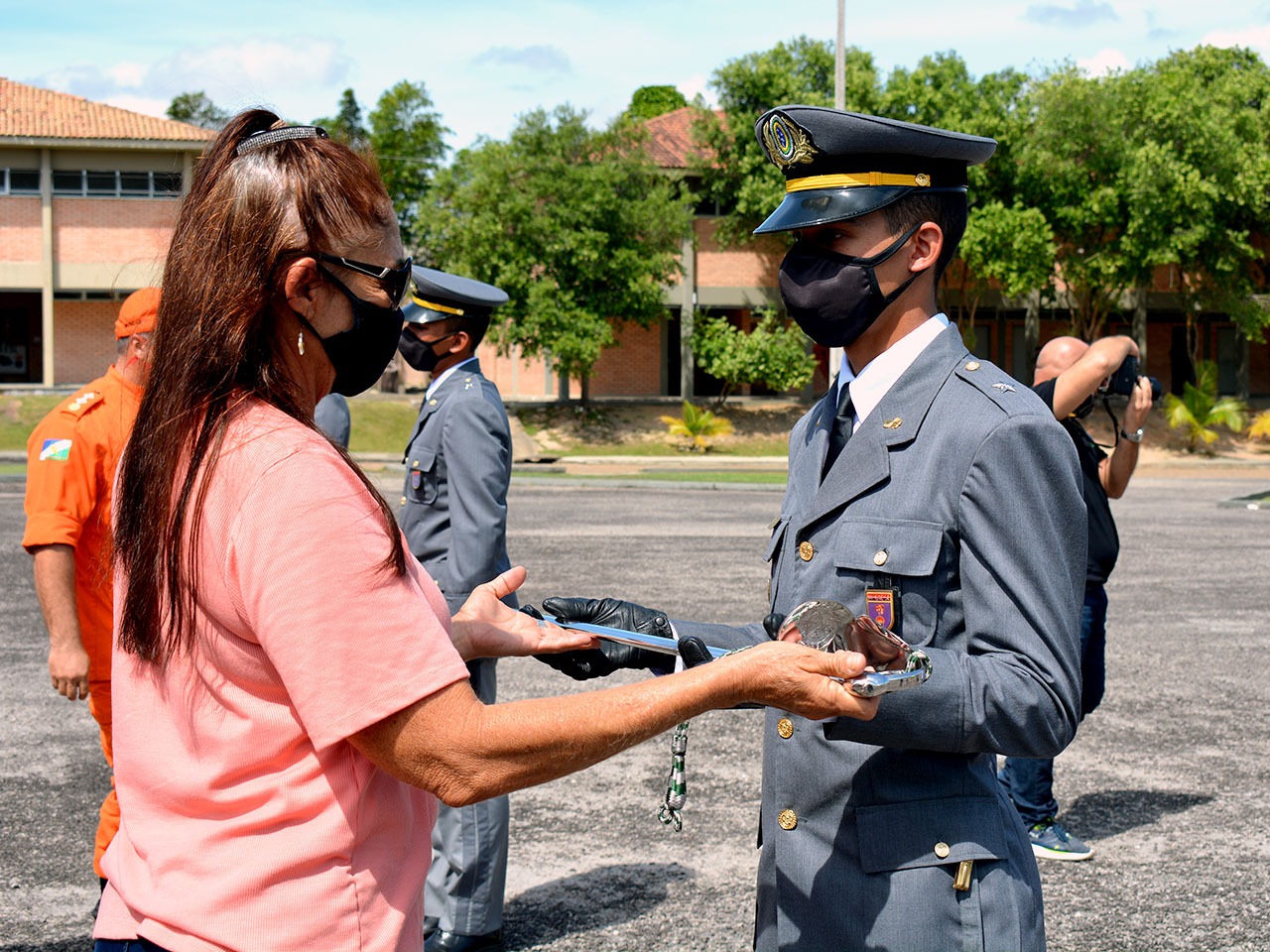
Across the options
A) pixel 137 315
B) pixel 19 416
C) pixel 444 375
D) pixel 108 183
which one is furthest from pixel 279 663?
pixel 108 183

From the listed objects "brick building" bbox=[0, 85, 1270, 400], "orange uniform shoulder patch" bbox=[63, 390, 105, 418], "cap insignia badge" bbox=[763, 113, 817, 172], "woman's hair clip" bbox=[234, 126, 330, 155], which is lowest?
"orange uniform shoulder patch" bbox=[63, 390, 105, 418]

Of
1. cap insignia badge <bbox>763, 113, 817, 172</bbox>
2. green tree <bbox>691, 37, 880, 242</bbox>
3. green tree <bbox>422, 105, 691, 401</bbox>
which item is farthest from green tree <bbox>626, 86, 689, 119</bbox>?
cap insignia badge <bbox>763, 113, 817, 172</bbox>

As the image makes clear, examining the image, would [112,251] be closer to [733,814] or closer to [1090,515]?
[733,814]

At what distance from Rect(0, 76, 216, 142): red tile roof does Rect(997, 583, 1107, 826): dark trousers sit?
1462 inches

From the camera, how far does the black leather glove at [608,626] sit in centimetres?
251

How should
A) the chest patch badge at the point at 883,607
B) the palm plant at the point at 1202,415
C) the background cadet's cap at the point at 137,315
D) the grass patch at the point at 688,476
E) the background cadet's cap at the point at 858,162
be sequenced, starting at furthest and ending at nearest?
the palm plant at the point at 1202,415 → the grass patch at the point at 688,476 → the background cadet's cap at the point at 137,315 → the background cadet's cap at the point at 858,162 → the chest patch badge at the point at 883,607

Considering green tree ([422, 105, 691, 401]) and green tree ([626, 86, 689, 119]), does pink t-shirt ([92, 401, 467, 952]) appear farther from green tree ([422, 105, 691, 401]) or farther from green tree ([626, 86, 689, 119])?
green tree ([626, 86, 689, 119])

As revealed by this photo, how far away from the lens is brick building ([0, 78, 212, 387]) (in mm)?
39250

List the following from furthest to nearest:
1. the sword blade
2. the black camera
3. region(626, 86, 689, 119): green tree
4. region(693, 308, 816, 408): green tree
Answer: region(626, 86, 689, 119): green tree → region(693, 308, 816, 408): green tree → the black camera → the sword blade

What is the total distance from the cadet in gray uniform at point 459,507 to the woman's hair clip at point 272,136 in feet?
9.18

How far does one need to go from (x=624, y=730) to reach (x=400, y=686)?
0.33 metres

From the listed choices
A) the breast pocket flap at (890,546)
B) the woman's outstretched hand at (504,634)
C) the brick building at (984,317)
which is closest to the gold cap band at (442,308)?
the woman's outstretched hand at (504,634)

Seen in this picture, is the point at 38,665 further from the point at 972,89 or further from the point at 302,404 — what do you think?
the point at 972,89

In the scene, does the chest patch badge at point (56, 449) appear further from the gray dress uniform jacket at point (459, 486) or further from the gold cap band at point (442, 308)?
the gold cap band at point (442, 308)
